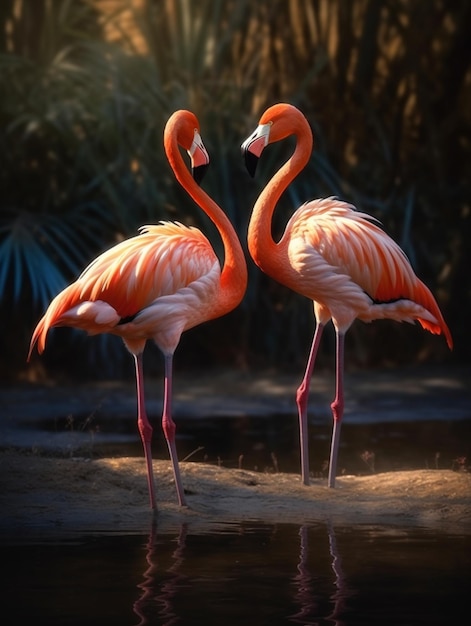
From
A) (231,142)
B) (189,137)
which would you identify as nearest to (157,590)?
(189,137)

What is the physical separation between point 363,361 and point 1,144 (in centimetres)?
319

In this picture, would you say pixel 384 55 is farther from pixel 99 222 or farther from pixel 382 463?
pixel 382 463

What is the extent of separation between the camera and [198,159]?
236 inches

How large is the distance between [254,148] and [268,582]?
2.31 meters

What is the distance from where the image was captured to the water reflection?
3.91m

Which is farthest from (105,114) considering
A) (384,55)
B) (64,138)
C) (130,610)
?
(130,610)

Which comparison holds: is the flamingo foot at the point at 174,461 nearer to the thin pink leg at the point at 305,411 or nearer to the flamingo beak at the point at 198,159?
the thin pink leg at the point at 305,411

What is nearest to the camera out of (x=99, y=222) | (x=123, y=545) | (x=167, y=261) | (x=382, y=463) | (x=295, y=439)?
(x=123, y=545)

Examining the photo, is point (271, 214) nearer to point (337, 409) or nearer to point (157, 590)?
point (337, 409)

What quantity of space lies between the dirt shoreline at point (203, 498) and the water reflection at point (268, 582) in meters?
0.42

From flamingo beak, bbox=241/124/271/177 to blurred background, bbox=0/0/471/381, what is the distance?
3.29 m

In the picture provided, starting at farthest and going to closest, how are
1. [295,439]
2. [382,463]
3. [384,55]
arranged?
[384,55] → [295,439] → [382,463]

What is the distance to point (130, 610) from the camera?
3973 mm

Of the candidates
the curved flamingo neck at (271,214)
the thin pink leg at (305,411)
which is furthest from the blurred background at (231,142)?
the thin pink leg at (305,411)
